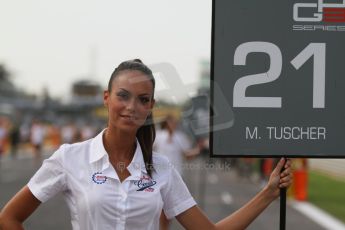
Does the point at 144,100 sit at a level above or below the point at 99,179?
above

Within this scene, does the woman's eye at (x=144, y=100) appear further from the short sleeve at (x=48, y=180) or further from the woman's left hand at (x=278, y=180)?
the woman's left hand at (x=278, y=180)

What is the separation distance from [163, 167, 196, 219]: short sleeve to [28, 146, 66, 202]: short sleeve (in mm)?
509

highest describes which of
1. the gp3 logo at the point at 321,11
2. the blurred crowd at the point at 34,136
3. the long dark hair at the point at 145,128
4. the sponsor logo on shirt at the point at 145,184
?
the gp3 logo at the point at 321,11

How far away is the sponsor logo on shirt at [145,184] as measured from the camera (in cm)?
327

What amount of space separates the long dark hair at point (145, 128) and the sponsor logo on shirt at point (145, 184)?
0.04m

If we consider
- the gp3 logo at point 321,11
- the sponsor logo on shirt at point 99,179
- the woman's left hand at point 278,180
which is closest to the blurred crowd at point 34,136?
the woman's left hand at point 278,180

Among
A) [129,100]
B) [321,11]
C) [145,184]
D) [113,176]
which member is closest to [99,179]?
[113,176]

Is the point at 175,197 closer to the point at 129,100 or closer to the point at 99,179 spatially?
the point at 99,179

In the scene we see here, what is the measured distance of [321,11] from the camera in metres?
3.53

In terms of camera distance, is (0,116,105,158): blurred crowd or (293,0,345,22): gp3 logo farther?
(0,116,105,158): blurred crowd

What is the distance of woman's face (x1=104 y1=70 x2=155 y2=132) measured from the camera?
3244mm

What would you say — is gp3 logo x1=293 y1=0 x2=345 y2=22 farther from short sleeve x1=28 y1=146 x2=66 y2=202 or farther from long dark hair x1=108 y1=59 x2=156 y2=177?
short sleeve x1=28 y1=146 x2=66 y2=202

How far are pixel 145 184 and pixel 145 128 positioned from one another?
33cm

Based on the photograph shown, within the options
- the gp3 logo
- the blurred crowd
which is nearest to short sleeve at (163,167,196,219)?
the gp3 logo
